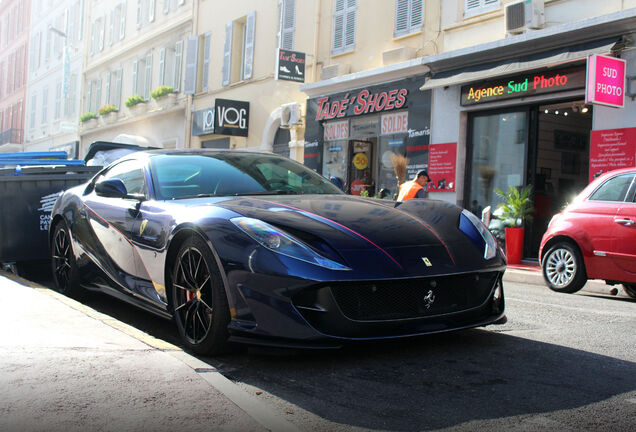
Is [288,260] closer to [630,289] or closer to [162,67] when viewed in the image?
[630,289]

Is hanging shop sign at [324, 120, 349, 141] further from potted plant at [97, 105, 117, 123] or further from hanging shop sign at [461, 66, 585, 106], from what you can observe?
potted plant at [97, 105, 117, 123]

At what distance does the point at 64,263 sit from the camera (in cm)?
621

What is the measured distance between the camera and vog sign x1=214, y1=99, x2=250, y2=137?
72.7 feet

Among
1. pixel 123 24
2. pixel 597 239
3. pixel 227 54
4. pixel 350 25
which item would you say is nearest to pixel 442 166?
pixel 350 25

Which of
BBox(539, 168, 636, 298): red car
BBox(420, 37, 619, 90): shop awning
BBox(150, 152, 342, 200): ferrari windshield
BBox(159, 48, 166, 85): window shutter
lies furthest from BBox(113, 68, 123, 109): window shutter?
BBox(150, 152, 342, 200): ferrari windshield

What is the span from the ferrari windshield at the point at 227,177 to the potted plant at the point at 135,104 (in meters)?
25.8

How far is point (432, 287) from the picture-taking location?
3.68 m

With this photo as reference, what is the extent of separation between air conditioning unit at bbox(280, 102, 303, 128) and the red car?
473 inches

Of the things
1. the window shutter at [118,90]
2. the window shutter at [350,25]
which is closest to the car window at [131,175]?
the window shutter at [350,25]

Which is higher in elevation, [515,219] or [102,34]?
[102,34]

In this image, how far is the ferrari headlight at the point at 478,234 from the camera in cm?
404

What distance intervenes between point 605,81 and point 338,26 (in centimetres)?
897

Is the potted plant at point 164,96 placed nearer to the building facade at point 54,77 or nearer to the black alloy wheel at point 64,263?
the building facade at point 54,77

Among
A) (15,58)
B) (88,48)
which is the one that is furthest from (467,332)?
(15,58)
